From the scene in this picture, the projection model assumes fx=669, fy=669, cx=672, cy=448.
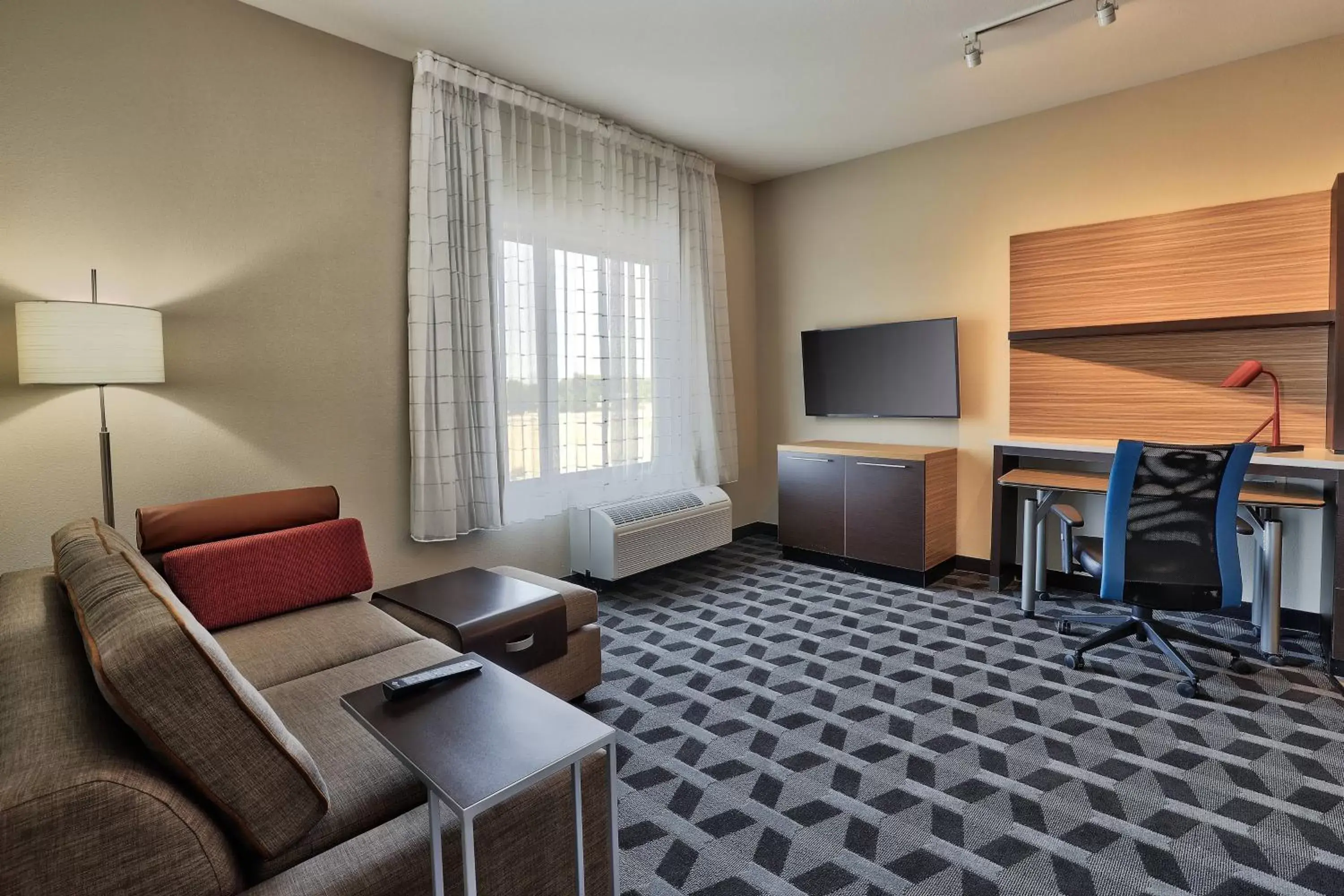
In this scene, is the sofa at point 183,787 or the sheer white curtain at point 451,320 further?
the sheer white curtain at point 451,320

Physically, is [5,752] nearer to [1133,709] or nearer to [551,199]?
[1133,709]

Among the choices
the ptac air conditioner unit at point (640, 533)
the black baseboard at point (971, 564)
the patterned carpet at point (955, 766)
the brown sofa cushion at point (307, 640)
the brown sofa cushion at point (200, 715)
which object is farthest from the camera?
the black baseboard at point (971, 564)

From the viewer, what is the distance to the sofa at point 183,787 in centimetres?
92

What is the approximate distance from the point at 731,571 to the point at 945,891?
9.89 feet

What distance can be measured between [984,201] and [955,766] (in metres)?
3.60

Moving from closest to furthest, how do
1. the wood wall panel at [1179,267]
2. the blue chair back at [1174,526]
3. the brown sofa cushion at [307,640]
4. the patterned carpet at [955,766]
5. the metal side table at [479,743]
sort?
1. the metal side table at [479,743]
2. the patterned carpet at [955,766]
3. the brown sofa cushion at [307,640]
4. the blue chair back at [1174,526]
5. the wood wall panel at [1179,267]

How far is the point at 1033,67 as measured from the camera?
354cm

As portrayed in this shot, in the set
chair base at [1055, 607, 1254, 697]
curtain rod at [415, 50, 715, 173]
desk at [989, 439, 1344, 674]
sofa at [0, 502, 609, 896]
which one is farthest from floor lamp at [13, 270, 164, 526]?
desk at [989, 439, 1344, 674]

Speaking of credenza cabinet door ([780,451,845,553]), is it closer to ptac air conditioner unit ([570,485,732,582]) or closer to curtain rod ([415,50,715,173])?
ptac air conditioner unit ([570,485,732,582])

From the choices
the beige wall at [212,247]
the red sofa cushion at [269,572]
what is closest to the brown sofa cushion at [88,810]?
the red sofa cushion at [269,572]

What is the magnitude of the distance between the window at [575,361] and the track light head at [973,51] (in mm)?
2209

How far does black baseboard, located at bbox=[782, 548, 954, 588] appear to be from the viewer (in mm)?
4270

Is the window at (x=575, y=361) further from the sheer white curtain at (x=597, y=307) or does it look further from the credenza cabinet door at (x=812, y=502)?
the credenza cabinet door at (x=812, y=502)

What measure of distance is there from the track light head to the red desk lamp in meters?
2.04
